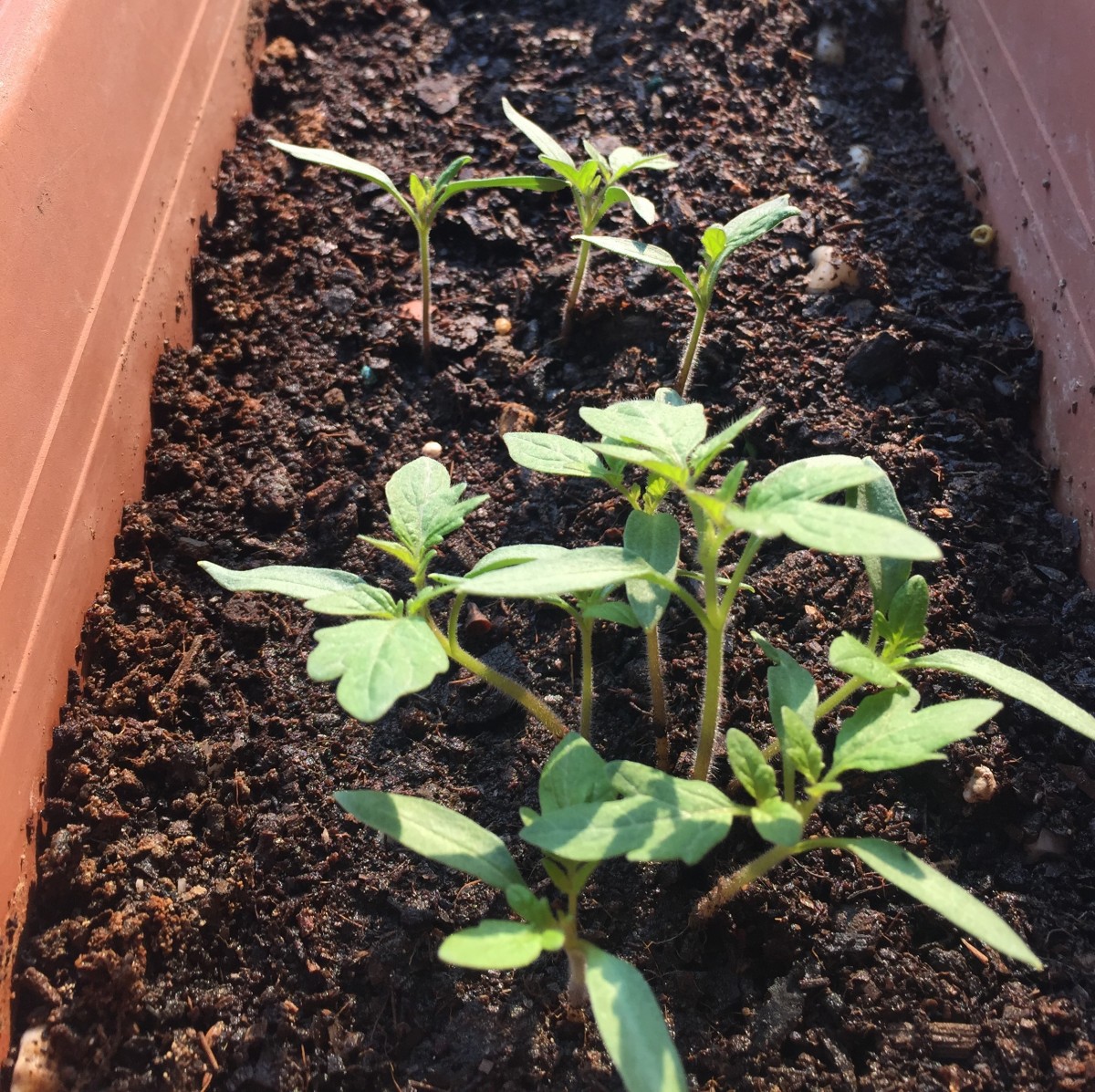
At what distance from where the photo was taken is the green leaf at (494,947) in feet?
3.08

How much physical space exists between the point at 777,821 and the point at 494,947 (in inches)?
13.4

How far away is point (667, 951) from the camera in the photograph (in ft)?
4.30

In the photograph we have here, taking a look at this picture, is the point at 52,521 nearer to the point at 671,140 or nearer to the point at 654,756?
the point at 654,756

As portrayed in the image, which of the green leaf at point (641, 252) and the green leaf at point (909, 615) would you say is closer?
the green leaf at point (909, 615)

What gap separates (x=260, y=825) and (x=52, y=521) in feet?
1.99

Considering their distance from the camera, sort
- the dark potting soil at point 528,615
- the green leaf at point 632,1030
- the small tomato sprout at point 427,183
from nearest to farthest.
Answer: the green leaf at point 632,1030, the dark potting soil at point 528,615, the small tomato sprout at point 427,183

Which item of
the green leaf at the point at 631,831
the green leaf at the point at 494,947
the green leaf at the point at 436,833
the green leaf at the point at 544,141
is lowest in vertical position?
the green leaf at the point at 436,833

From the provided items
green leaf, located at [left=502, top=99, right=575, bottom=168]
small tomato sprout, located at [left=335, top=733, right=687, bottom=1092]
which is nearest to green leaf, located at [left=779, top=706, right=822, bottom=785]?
small tomato sprout, located at [left=335, top=733, right=687, bottom=1092]

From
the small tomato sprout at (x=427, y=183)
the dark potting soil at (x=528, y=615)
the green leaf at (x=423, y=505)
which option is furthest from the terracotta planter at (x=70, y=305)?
the green leaf at (x=423, y=505)

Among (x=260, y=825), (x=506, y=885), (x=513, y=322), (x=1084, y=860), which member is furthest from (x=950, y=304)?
(x=260, y=825)

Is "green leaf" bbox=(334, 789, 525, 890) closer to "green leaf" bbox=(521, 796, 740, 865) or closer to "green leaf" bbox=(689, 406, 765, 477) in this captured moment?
"green leaf" bbox=(521, 796, 740, 865)

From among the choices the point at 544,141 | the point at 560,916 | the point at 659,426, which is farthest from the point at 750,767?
the point at 544,141

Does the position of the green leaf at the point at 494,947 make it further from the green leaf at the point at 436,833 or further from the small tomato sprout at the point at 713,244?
the small tomato sprout at the point at 713,244

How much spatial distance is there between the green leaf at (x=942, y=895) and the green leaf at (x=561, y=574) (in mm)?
422
